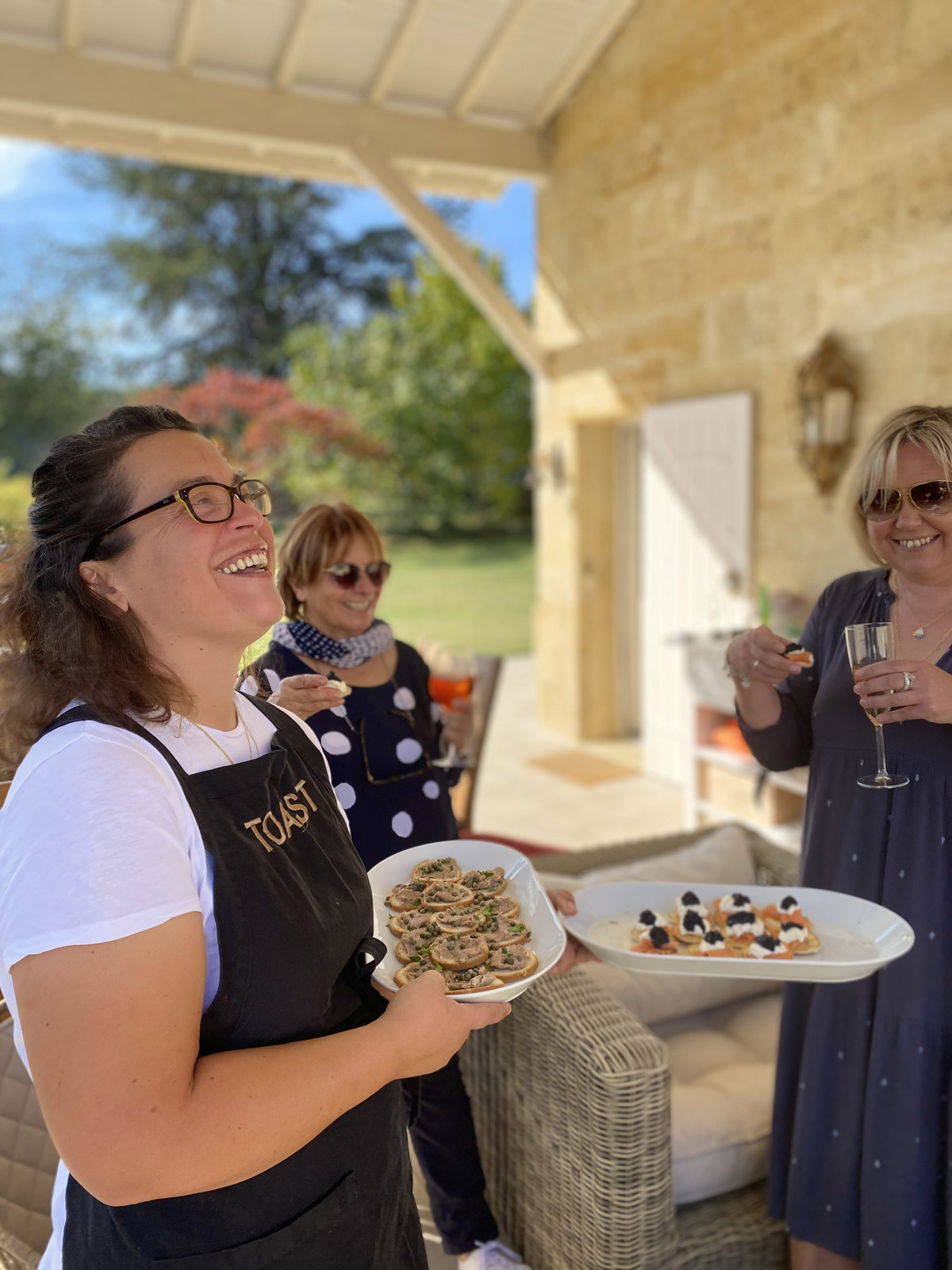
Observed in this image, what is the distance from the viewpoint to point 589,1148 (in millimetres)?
1635

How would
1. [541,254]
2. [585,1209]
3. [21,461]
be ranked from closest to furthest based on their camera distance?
[585,1209], [541,254], [21,461]

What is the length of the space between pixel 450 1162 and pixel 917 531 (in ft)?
4.86

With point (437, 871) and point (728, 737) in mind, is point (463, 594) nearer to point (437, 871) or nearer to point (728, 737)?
point (728, 737)

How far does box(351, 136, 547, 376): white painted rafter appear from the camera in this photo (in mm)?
5918

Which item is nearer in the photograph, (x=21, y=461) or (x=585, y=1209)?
(x=585, y=1209)

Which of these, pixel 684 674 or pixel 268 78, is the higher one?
pixel 268 78

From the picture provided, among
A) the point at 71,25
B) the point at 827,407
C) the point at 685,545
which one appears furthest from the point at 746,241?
the point at 71,25

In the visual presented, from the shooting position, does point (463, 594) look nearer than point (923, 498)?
No

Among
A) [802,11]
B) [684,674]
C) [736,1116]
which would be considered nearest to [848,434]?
[684,674]

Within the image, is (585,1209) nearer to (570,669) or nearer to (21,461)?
(570,669)

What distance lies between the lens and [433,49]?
5.74 meters

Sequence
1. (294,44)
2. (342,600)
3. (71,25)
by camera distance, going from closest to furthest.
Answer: (342,600) < (71,25) < (294,44)

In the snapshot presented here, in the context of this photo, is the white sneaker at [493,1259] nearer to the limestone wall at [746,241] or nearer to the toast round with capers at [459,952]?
the toast round with capers at [459,952]

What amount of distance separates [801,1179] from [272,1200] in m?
1.08
